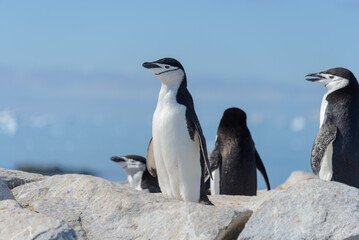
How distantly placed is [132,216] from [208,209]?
2.07ft

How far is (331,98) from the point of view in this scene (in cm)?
806

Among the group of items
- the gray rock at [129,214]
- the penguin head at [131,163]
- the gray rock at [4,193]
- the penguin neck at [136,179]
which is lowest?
the penguin neck at [136,179]

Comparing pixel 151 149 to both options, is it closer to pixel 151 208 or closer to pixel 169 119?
pixel 169 119

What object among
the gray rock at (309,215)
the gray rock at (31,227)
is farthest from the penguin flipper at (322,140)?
the gray rock at (31,227)

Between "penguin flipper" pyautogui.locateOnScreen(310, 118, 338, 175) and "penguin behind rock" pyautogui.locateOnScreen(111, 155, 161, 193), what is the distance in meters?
3.89

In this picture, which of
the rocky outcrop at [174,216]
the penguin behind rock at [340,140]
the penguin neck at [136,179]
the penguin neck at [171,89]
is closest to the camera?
the rocky outcrop at [174,216]

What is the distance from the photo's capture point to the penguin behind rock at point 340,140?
7832mm

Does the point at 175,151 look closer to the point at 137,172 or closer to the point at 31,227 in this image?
the point at 31,227

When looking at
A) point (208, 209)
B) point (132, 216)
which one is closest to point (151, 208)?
point (132, 216)

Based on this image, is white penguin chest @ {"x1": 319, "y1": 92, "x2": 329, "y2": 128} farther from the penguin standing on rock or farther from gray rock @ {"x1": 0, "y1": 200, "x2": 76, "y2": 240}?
gray rock @ {"x1": 0, "y1": 200, "x2": 76, "y2": 240}

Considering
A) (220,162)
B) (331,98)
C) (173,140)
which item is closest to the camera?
(173,140)

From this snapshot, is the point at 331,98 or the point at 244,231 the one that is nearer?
the point at 244,231

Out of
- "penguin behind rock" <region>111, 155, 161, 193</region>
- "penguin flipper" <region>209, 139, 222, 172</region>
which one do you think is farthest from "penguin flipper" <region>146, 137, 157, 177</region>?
"penguin behind rock" <region>111, 155, 161, 193</region>

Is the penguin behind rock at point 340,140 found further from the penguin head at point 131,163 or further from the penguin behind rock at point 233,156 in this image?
the penguin head at point 131,163
